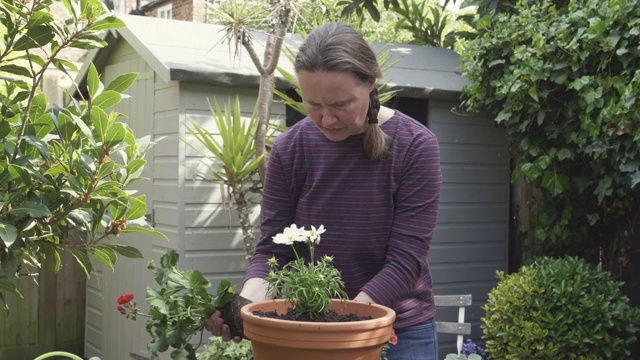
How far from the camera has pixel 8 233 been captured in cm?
195

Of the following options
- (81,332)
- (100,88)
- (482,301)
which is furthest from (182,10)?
(100,88)

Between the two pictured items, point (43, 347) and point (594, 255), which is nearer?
point (594, 255)

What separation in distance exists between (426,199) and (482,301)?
14.4 feet

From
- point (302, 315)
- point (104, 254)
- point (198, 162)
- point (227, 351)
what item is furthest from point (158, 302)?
point (198, 162)

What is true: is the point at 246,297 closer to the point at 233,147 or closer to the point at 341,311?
the point at 341,311

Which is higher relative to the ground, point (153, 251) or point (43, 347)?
point (153, 251)

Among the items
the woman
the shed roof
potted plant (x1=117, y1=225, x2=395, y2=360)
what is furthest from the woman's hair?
the shed roof

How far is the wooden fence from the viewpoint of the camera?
639cm

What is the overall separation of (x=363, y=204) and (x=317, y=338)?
0.54 metres

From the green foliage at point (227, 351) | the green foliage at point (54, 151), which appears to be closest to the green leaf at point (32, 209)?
the green foliage at point (54, 151)

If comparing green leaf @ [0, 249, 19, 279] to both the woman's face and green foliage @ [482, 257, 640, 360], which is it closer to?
the woman's face

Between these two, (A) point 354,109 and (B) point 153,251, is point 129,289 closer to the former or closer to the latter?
(B) point 153,251

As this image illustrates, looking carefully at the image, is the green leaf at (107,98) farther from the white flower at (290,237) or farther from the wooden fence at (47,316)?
the wooden fence at (47,316)

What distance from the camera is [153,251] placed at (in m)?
5.50
